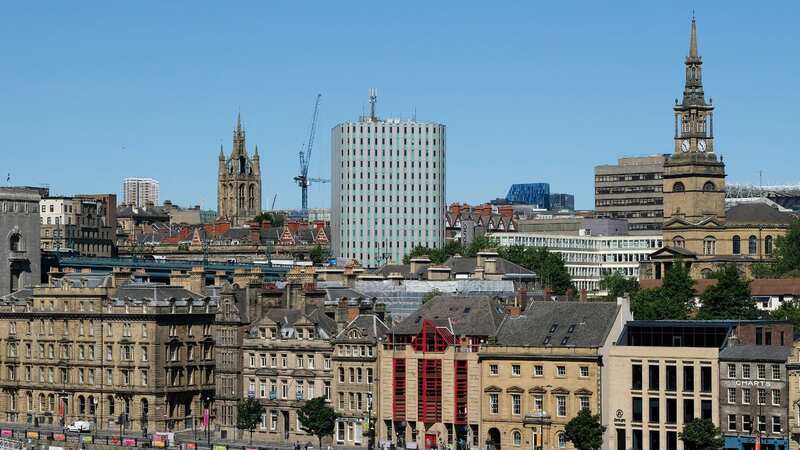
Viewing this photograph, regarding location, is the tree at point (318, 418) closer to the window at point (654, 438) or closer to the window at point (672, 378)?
the window at point (654, 438)

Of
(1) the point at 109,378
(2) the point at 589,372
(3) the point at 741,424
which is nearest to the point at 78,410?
(1) the point at 109,378

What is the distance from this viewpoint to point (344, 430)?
6432 inches

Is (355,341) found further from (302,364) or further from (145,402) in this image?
(145,402)

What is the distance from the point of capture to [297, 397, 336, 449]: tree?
6358 inches

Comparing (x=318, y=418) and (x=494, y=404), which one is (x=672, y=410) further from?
(x=318, y=418)

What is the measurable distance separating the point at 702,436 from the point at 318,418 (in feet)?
104

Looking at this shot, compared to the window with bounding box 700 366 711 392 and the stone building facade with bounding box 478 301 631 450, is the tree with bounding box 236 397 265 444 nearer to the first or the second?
the stone building facade with bounding box 478 301 631 450

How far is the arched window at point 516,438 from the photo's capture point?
15375 centimetres

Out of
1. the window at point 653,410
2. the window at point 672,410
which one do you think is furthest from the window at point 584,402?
the window at point 672,410

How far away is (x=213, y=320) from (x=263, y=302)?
4387mm

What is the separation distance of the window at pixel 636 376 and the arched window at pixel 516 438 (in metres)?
9.10

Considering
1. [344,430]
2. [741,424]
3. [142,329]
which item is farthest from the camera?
[142,329]

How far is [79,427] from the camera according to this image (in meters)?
172

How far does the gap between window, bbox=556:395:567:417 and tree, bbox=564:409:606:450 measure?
9.93 feet
